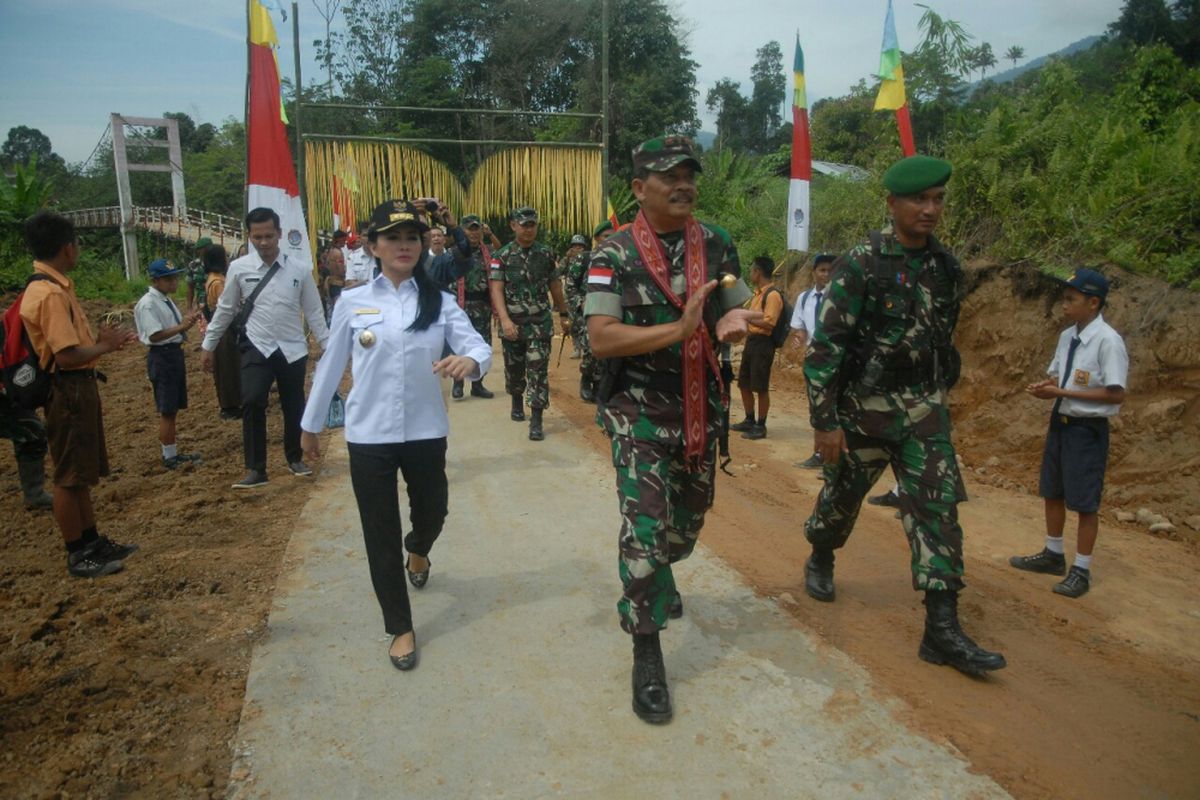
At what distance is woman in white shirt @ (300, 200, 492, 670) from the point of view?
11.8 ft

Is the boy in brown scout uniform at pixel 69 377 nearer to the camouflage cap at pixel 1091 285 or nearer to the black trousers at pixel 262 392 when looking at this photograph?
the black trousers at pixel 262 392

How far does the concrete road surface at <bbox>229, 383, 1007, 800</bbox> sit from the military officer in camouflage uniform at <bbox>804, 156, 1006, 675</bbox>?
559mm

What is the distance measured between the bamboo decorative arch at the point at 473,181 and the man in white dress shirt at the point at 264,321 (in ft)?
21.4

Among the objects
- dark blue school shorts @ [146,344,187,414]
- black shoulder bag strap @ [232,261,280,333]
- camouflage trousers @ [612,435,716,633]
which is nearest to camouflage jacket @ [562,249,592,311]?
black shoulder bag strap @ [232,261,280,333]

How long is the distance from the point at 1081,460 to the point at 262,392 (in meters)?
5.50

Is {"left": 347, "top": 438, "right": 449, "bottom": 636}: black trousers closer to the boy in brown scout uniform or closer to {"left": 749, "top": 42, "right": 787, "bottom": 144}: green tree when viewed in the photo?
the boy in brown scout uniform

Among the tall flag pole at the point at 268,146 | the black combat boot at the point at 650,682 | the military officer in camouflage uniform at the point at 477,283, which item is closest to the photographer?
the black combat boot at the point at 650,682

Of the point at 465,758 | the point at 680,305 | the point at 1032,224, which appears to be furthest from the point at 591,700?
the point at 1032,224

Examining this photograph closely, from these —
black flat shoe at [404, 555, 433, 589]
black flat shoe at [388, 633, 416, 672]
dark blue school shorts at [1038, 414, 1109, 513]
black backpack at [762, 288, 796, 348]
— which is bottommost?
black flat shoe at [388, 633, 416, 672]

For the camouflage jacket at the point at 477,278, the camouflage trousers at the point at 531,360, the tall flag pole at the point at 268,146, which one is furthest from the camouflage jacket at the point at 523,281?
the tall flag pole at the point at 268,146

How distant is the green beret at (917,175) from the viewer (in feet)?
11.6

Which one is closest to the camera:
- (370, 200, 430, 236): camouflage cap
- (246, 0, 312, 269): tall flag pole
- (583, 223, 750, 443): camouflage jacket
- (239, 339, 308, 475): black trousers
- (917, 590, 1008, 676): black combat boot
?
(583, 223, 750, 443): camouflage jacket

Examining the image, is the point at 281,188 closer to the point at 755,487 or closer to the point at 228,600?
the point at 228,600

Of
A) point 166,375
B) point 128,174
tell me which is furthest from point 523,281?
point 128,174
